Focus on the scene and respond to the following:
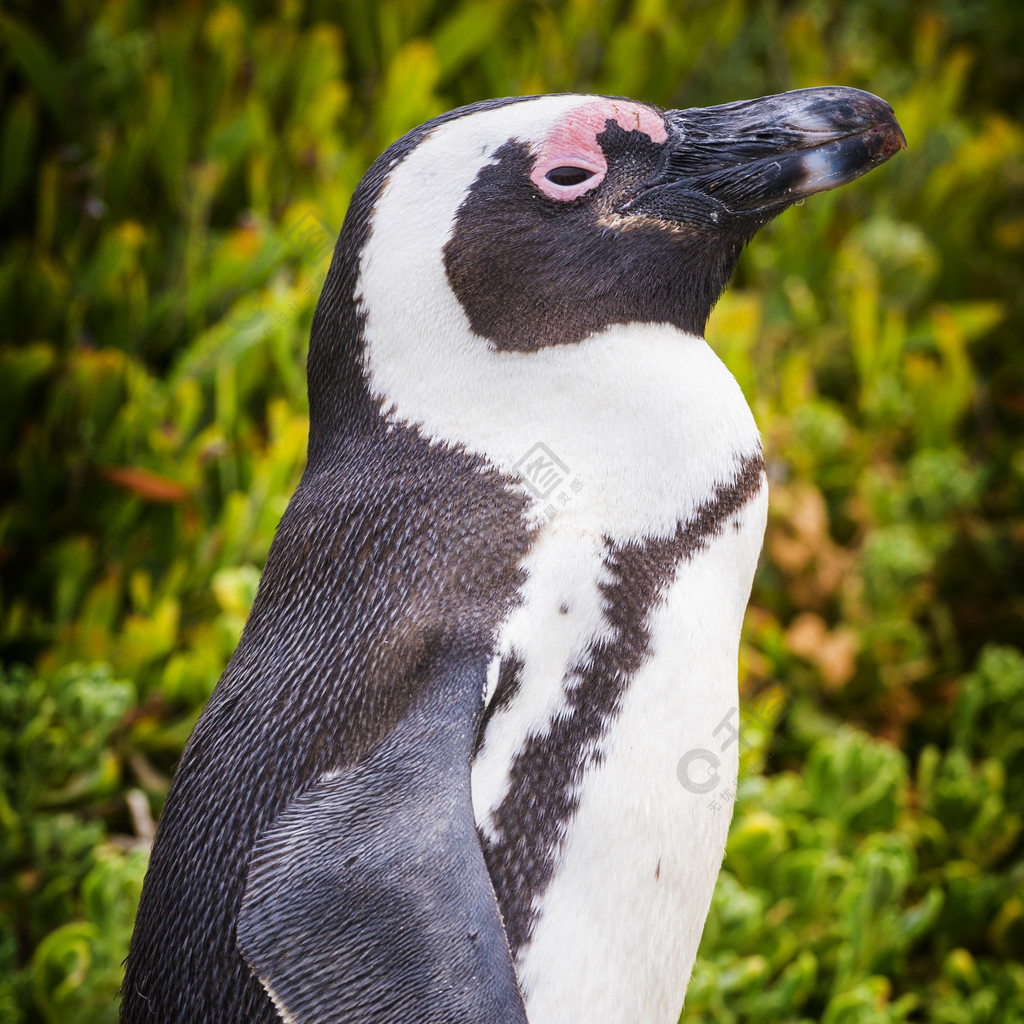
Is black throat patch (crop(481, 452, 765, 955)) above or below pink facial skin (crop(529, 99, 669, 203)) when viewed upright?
below

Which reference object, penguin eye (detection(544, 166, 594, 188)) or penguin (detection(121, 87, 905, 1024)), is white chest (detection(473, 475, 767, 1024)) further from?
penguin eye (detection(544, 166, 594, 188))

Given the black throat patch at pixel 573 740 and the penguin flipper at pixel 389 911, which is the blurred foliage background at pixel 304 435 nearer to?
the black throat patch at pixel 573 740

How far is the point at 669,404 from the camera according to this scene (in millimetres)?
802

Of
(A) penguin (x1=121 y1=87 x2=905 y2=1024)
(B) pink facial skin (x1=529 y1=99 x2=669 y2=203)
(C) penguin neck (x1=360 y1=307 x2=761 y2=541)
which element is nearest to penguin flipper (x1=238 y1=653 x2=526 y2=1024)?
(A) penguin (x1=121 y1=87 x2=905 y2=1024)

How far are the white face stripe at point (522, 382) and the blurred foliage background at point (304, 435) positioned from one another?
1.12 ft

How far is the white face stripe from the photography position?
786 millimetres

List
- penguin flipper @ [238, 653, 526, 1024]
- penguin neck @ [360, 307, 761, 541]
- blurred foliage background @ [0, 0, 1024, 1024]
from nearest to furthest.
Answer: penguin flipper @ [238, 653, 526, 1024], penguin neck @ [360, 307, 761, 541], blurred foliage background @ [0, 0, 1024, 1024]

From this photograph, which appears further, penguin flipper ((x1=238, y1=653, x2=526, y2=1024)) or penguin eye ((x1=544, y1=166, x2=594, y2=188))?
penguin eye ((x1=544, y1=166, x2=594, y2=188))

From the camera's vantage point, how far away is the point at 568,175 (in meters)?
0.82

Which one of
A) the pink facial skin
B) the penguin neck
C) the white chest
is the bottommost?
the white chest

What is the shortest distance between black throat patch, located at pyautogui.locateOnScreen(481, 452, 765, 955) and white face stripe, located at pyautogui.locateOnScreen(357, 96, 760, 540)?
0.08ft

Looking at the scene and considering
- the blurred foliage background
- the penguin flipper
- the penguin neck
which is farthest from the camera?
the blurred foliage background

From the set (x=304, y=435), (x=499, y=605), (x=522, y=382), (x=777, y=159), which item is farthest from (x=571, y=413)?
(x=304, y=435)

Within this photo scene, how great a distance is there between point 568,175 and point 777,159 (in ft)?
0.54
